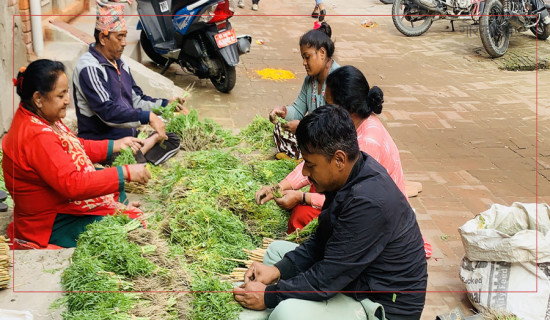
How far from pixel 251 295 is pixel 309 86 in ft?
7.26

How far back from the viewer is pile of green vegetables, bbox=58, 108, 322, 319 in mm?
2846

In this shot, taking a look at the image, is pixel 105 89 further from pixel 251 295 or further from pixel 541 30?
pixel 541 30

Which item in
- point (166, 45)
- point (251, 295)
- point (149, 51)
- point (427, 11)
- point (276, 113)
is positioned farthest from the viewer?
point (427, 11)

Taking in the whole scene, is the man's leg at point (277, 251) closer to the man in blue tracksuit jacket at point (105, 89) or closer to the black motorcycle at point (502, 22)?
the man in blue tracksuit jacket at point (105, 89)

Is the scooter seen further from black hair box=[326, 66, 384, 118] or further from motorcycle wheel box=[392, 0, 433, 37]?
motorcycle wheel box=[392, 0, 433, 37]

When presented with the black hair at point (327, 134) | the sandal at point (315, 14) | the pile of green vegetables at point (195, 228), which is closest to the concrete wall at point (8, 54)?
the pile of green vegetables at point (195, 228)

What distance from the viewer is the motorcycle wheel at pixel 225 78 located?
705cm

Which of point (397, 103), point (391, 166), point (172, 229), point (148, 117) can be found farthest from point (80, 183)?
point (397, 103)

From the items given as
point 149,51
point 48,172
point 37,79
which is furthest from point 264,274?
point 149,51

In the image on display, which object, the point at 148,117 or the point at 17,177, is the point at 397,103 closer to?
the point at 148,117

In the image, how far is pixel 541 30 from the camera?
10.5 meters

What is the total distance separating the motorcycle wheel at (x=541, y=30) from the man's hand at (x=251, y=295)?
902 centimetres

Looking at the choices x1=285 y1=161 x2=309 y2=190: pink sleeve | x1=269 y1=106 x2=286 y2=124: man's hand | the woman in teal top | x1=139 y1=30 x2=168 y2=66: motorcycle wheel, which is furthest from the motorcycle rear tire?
x1=285 y1=161 x2=309 y2=190: pink sleeve

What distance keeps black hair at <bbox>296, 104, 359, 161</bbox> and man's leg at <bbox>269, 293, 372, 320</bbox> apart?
0.64 m
